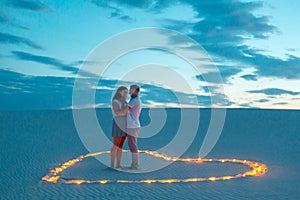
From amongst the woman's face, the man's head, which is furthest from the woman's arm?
the man's head

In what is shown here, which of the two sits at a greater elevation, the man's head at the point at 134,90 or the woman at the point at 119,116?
the man's head at the point at 134,90

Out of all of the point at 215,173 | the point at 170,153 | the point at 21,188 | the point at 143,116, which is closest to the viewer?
the point at 21,188

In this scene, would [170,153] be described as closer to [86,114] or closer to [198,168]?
[198,168]

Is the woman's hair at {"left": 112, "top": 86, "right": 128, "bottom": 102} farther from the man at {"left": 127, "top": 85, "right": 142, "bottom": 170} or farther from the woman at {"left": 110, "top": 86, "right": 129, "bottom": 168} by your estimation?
the man at {"left": 127, "top": 85, "right": 142, "bottom": 170}

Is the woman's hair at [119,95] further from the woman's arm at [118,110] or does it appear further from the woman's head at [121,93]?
the woman's arm at [118,110]

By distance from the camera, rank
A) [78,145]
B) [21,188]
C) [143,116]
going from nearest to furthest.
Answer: [21,188]
[78,145]
[143,116]

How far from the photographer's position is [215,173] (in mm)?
12219

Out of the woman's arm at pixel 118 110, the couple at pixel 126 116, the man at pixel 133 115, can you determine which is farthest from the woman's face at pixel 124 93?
the woman's arm at pixel 118 110

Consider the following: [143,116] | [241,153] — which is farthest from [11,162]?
[143,116]

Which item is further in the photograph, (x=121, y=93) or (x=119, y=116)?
(x=119, y=116)

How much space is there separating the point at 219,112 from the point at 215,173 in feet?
89.7

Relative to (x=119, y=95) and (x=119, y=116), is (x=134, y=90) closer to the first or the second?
(x=119, y=95)

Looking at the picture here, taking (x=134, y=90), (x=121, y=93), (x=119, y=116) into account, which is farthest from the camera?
(x=119, y=116)

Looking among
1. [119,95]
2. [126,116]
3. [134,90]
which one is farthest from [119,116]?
[134,90]
